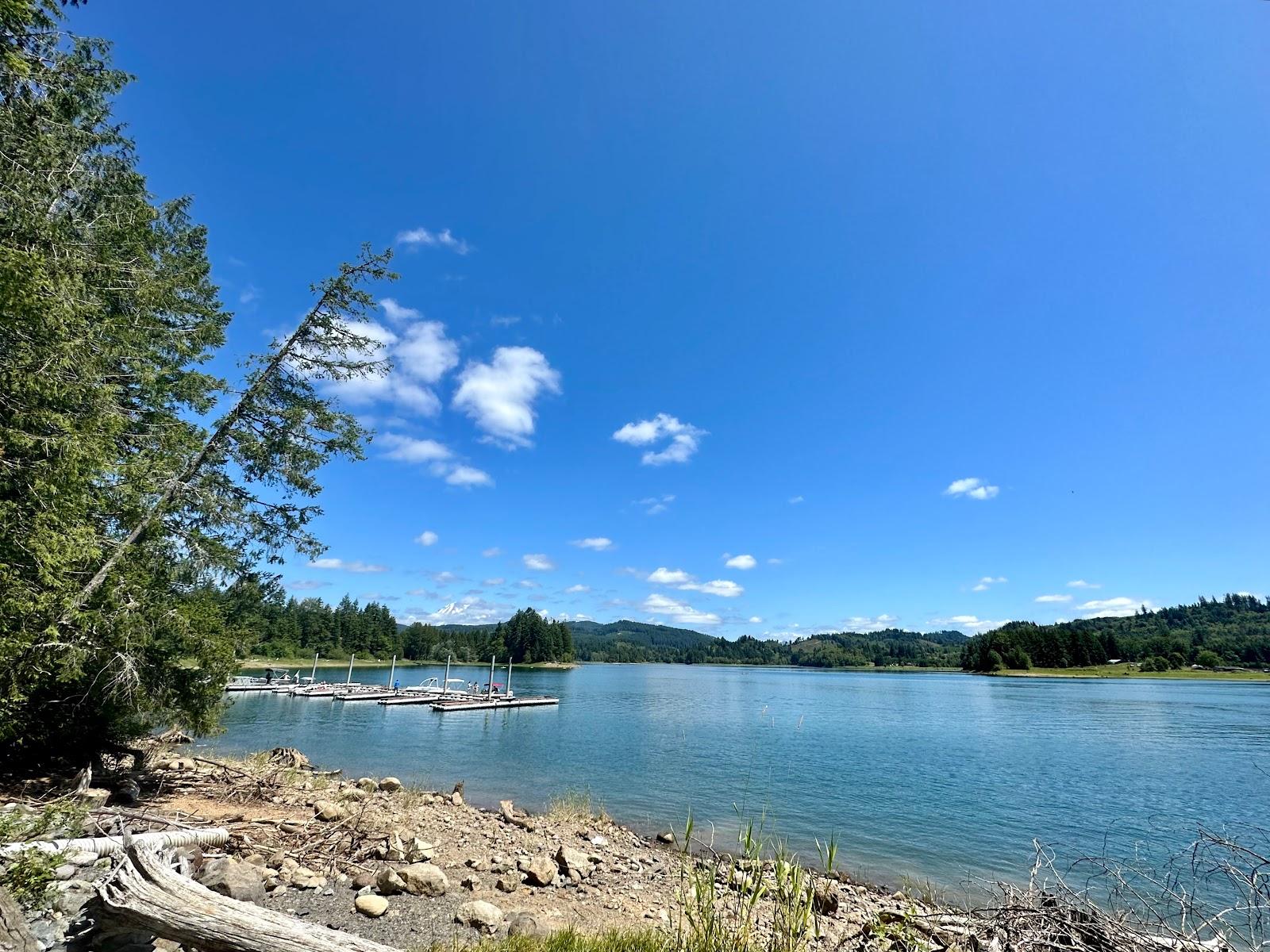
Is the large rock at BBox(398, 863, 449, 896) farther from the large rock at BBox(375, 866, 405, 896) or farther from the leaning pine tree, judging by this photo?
the leaning pine tree

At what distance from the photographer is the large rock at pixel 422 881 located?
8812mm

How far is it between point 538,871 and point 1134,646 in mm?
165774

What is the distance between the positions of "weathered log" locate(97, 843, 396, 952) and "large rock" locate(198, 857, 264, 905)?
1.91 m

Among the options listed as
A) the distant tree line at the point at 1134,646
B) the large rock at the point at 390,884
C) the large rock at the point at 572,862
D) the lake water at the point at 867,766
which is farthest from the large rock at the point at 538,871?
the distant tree line at the point at 1134,646

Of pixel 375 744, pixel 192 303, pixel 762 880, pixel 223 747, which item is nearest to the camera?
pixel 762 880

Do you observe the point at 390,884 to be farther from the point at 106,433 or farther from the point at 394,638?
the point at 394,638

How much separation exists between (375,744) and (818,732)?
1080 inches

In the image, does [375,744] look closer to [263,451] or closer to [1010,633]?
[263,451]

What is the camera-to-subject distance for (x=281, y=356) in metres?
13.1

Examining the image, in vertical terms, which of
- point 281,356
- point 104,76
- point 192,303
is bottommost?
point 281,356

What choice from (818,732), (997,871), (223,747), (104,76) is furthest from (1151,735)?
(104,76)

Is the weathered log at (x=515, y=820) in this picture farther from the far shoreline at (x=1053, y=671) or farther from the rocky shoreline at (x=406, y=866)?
the far shoreline at (x=1053, y=671)

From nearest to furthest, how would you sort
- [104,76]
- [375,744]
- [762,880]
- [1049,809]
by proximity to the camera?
[762,880] < [104,76] < [1049,809] < [375,744]

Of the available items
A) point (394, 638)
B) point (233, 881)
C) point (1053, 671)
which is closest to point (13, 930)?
point (233, 881)
